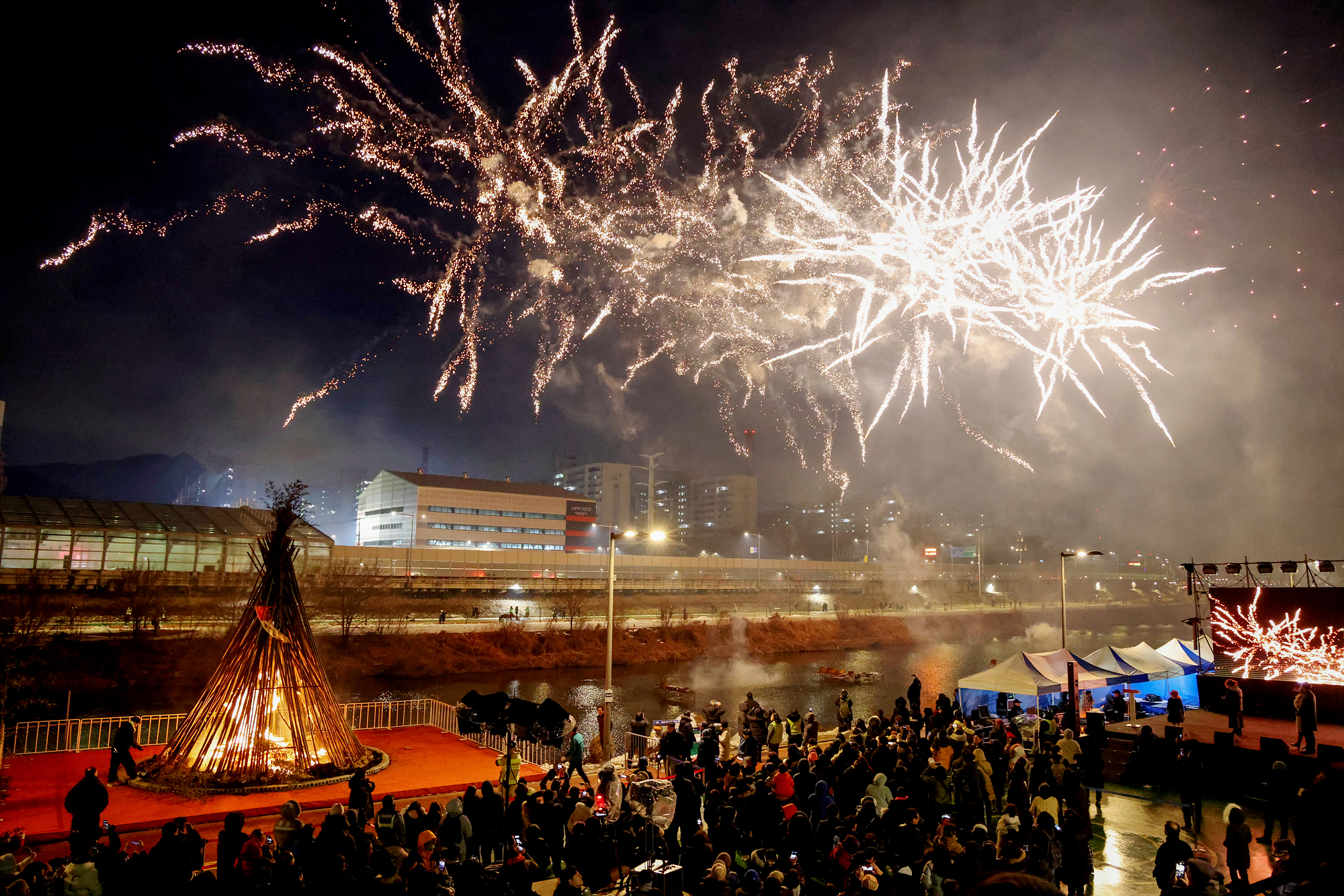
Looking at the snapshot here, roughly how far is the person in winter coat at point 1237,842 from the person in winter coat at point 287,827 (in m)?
12.1

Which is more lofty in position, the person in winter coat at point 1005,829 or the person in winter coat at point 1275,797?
the person in winter coat at point 1005,829

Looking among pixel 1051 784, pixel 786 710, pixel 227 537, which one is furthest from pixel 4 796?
pixel 227 537

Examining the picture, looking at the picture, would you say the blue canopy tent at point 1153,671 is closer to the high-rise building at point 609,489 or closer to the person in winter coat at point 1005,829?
the person in winter coat at point 1005,829

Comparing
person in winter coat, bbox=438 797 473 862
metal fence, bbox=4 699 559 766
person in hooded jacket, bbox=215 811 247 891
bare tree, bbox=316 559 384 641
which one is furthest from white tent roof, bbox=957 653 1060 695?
bare tree, bbox=316 559 384 641

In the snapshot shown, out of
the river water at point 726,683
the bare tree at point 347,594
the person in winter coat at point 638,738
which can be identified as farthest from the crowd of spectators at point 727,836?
the bare tree at point 347,594

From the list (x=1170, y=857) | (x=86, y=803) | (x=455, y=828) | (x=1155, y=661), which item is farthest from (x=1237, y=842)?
(x=1155, y=661)

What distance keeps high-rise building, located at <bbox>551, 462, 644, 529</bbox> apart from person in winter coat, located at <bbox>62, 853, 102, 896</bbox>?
149493 mm

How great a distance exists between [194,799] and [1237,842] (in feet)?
56.4

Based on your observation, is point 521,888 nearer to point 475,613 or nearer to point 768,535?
point 475,613

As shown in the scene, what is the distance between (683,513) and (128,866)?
169 metres

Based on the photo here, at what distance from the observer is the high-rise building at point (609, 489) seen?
16075 cm

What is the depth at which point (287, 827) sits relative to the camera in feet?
32.1

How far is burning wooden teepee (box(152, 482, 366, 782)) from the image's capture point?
15.2 meters

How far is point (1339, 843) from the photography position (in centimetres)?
461
